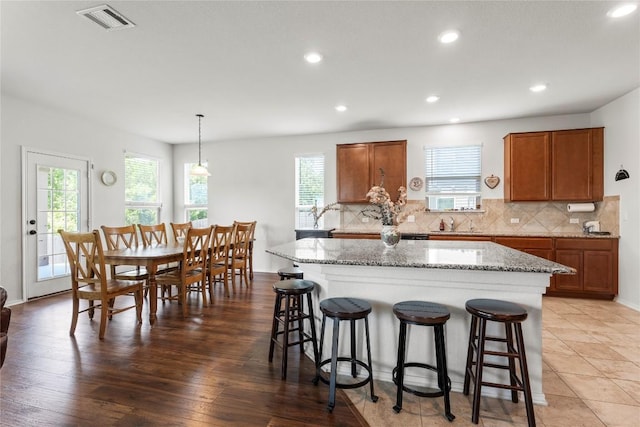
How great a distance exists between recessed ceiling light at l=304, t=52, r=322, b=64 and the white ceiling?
0.30ft

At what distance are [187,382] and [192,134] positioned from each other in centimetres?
477

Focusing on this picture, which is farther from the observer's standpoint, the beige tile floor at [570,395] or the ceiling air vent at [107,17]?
the ceiling air vent at [107,17]

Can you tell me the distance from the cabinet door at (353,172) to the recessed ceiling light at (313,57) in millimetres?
2415

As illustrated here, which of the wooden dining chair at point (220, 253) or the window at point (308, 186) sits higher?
the window at point (308, 186)

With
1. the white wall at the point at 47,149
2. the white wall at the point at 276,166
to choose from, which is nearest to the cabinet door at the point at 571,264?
the white wall at the point at 276,166

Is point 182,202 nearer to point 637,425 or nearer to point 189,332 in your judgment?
point 189,332

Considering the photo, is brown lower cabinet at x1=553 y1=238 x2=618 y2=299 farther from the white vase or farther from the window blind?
the white vase

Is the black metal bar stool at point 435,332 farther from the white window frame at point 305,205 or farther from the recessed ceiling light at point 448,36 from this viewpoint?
the white window frame at point 305,205

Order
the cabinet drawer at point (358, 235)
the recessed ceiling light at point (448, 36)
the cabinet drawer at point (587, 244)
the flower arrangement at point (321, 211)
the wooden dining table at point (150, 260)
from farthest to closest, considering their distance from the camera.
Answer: the flower arrangement at point (321, 211)
the cabinet drawer at point (358, 235)
the cabinet drawer at point (587, 244)
the wooden dining table at point (150, 260)
the recessed ceiling light at point (448, 36)

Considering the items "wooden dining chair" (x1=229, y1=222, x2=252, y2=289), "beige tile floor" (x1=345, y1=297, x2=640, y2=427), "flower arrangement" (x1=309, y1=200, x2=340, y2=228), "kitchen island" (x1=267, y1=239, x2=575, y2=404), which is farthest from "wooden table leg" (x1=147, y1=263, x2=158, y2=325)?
"flower arrangement" (x1=309, y1=200, x2=340, y2=228)

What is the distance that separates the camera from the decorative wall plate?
197 inches

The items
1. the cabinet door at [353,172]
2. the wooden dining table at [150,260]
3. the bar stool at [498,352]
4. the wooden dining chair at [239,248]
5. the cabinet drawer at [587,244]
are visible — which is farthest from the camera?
the cabinet door at [353,172]

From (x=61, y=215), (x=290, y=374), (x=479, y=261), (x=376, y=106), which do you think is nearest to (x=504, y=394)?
(x=479, y=261)

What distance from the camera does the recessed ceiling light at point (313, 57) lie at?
113 inches
